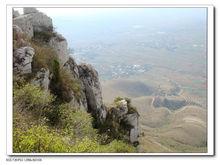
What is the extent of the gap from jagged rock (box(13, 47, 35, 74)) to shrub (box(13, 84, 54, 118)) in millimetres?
385

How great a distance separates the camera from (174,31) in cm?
2241

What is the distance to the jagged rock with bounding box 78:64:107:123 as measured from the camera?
41.8 feet

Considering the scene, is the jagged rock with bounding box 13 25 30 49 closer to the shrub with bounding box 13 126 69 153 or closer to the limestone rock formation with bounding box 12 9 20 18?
the limestone rock formation with bounding box 12 9 20 18

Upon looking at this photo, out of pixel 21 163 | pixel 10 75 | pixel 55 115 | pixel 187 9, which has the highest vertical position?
pixel 187 9

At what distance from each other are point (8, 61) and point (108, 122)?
182 inches

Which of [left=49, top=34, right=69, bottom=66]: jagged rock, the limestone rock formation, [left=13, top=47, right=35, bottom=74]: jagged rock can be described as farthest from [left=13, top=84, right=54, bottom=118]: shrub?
[left=49, top=34, right=69, bottom=66]: jagged rock

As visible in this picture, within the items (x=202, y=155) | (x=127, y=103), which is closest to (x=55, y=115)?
(x=202, y=155)

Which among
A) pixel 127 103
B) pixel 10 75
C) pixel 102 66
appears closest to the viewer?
pixel 10 75

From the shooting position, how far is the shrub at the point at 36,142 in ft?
25.9

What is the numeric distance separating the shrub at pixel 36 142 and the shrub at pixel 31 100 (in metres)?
0.66

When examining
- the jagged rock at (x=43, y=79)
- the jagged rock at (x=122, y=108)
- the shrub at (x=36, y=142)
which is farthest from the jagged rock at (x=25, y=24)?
the jagged rock at (x=122, y=108)

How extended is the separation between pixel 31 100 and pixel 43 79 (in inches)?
54.8

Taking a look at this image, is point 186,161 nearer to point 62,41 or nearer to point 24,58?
point 24,58

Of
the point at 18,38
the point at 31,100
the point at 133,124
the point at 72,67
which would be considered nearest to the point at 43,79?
the point at 18,38
